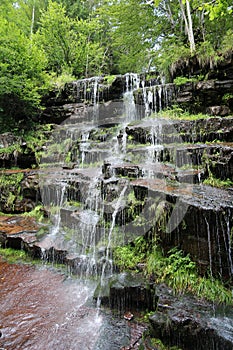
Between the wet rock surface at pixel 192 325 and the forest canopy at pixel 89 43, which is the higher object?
the forest canopy at pixel 89 43

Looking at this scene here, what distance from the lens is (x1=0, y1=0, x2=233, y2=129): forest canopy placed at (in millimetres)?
9812

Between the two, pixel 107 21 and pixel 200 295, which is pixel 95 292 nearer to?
pixel 200 295

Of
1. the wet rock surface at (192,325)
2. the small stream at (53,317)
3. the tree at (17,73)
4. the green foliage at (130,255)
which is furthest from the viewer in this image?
the tree at (17,73)

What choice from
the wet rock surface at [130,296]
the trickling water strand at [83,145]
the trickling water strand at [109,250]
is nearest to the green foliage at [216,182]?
the trickling water strand at [109,250]

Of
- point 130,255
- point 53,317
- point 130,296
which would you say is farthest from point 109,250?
point 53,317

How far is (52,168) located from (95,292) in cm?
582

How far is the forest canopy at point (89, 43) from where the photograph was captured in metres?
9.81

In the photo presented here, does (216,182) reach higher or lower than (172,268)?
higher

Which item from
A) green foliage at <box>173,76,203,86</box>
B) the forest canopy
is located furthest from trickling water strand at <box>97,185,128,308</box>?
the forest canopy

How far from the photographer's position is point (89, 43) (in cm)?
1459

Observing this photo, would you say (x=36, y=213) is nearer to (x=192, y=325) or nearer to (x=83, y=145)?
(x=83, y=145)

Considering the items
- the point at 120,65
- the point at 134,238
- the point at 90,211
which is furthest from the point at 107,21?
the point at 134,238

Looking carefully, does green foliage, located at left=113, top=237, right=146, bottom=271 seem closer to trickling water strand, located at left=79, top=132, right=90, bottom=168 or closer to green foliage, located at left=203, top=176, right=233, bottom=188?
green foliage, located at left=203, top=176, right=233, bottom=188

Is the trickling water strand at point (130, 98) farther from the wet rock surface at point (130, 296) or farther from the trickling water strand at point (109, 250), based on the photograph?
the wet rock surface at point (130, 296)
